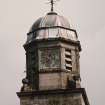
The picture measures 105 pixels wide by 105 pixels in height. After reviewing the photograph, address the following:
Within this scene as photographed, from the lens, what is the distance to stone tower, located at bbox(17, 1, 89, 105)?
40469 mm

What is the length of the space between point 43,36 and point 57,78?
3.50 m

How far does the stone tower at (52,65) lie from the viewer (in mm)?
40469

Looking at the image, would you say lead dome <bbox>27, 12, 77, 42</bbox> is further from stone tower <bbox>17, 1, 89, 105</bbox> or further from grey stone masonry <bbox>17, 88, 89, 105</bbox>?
grey stone masonry <bbox>17, 88, 89, 105</bbox>

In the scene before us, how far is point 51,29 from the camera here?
42812 millimetres

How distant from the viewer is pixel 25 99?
40531 millimetres

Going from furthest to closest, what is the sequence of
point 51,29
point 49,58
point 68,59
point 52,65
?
point 51,29 → point 68,59 → point 49,58 → point 52,65

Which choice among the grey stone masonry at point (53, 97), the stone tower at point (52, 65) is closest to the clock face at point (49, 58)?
the stone tower at point (52, 65)

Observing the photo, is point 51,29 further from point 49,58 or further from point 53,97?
point 53,97

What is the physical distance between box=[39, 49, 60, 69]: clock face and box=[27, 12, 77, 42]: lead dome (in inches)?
46.1

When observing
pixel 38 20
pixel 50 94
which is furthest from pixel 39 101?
pixel 38 20

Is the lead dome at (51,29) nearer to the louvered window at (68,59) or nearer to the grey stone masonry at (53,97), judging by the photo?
the louvered window at (68,59)

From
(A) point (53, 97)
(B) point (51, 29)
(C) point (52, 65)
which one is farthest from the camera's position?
(B) point (51, 29)

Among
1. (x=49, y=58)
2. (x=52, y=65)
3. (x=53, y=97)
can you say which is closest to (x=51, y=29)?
(x=49, y=58)

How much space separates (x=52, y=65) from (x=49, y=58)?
24.0 inches
